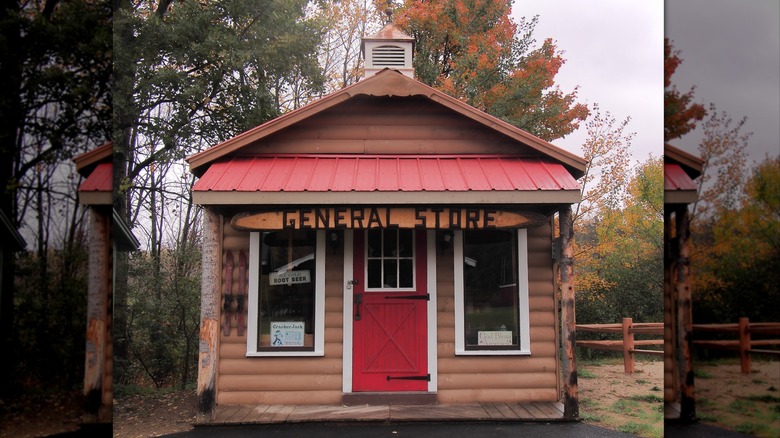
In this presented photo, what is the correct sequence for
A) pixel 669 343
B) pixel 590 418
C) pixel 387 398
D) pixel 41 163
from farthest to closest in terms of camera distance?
pixel 387 398, pixel 590 418, pixel 669 343, pixel 41 163

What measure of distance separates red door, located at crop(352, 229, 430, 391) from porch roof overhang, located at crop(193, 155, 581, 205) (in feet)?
2.98

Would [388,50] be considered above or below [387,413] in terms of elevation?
above

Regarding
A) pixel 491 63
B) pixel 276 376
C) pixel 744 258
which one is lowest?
pixel 276 376

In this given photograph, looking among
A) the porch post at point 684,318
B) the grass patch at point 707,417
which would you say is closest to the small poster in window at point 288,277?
the porch post at point 684,318

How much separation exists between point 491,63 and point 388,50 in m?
6.97

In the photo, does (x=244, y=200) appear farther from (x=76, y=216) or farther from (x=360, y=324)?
(x=76, y=216)

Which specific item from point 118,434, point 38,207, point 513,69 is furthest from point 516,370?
point 513,69

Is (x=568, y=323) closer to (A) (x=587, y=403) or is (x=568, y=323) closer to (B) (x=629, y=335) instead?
(A) (x=587, y=403)

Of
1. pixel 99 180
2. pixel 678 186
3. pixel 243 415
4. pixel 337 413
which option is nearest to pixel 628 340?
pixel 337 413

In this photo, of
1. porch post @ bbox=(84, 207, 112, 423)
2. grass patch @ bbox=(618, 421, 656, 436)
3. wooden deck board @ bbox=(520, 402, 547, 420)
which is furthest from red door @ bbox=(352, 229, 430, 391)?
porch post @ bbox=(84, 207, 112, 423)

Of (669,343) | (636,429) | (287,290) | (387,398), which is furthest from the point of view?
(287,290)

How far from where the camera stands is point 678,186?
3.68m

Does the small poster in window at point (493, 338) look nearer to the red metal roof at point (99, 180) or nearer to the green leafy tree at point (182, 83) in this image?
the red metal roof at point (99, 180)

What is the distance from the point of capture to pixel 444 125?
716 centimetres
